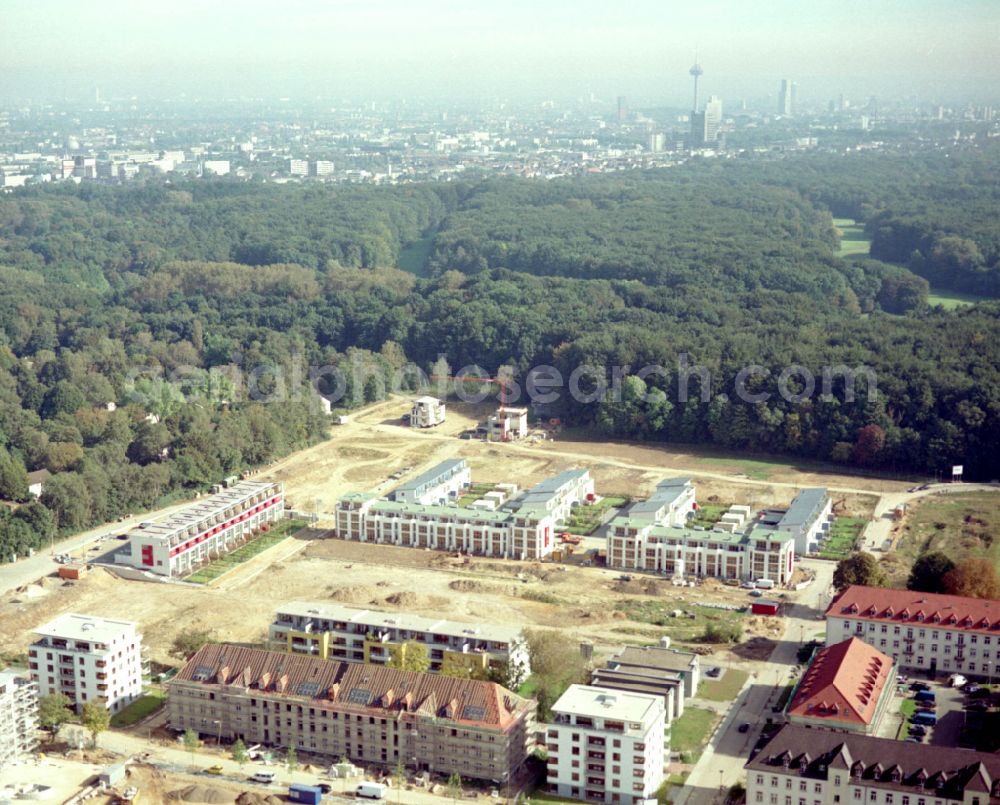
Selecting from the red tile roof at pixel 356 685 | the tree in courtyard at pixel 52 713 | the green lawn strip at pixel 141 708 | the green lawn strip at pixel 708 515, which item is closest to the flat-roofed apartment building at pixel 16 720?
the tree in courtyard at pixel 52 713

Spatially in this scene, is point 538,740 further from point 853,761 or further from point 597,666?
point 853,761

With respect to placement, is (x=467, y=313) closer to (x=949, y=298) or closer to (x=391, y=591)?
(x=391, y=591)

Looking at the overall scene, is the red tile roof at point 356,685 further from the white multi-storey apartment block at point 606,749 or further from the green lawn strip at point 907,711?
the green lawn strip at point 907,711

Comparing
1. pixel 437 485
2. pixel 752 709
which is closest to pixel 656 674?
pixel 752 709

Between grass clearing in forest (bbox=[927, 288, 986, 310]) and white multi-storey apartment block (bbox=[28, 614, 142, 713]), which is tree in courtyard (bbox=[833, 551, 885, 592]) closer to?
white multi-storey apartment block (bbox=[28, 614, 142, 713])

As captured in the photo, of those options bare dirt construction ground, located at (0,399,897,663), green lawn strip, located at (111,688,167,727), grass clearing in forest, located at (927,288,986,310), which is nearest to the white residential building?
bare dirt construction ground, located at (0,399,897,663)

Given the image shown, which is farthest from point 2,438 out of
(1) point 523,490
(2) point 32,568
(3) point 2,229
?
(3) point 2,229
